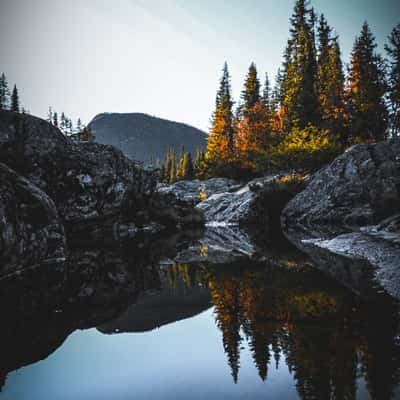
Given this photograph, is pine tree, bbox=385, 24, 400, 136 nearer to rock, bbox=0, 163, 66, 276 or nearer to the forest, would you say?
the forest

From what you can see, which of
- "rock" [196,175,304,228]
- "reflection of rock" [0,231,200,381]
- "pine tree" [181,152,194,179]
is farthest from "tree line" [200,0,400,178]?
"pine tree" [181,152,194,179]

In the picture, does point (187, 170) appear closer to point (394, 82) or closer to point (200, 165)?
point (200, 165)

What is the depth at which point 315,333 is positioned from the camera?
251 cm

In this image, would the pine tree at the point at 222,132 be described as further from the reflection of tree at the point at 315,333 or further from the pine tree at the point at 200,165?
the reflection of tree at the point at 315,333

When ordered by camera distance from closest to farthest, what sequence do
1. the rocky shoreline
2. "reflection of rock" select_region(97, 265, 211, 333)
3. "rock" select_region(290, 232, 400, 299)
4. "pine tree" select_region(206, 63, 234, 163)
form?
1. "reflection of rock" select_region(97, 265, 211, 333)
2. "rock" select_region(290, 232, 400, 299)
3. the rocky shoreline
4. "pine tree" select_region(206, 63, 234, 163)

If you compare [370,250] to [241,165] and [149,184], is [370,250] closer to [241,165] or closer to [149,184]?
[149,184]

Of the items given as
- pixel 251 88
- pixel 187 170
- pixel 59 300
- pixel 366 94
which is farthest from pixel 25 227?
pixel 187 170

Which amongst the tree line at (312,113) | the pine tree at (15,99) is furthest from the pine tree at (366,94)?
the pine tree at (15,99)

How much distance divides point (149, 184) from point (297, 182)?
917cm

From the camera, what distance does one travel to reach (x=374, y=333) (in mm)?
2430

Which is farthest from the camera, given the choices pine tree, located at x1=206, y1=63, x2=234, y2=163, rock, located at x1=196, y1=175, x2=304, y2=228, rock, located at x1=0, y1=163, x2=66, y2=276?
pine tree, located at x1=206, y1=63, x2=234, y2=163

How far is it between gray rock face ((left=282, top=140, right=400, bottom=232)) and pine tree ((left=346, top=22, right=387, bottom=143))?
47.2 ft

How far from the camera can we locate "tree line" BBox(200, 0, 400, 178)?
25.7 meters

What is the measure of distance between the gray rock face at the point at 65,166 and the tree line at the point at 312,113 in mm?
15214
